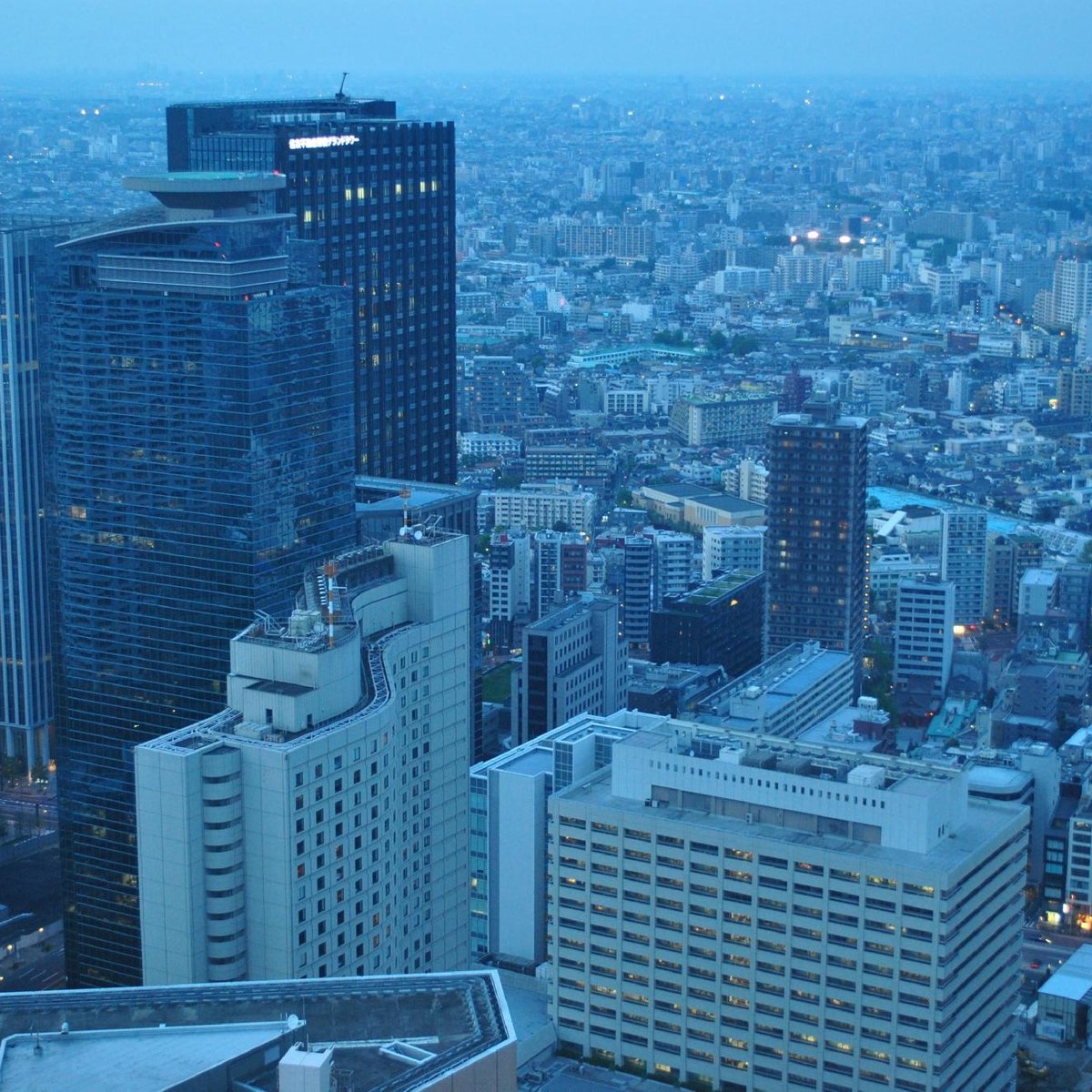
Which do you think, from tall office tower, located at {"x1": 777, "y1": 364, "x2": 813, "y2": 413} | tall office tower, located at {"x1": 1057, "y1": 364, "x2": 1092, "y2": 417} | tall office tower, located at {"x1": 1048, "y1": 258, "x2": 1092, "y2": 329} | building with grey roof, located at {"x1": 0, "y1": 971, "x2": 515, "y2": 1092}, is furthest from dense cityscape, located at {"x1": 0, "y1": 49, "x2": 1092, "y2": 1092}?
tall office tower, located at {"x1": 1048, "y1": 258, "x2": 1092, "y2": 329}

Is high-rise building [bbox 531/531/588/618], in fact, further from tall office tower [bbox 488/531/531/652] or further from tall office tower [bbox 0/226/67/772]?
tall office tower [bbox 0/226/67/772]

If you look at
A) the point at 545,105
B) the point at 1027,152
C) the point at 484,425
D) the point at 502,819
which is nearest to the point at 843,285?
the point at 484,425

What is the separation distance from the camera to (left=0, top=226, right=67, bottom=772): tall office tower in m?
27.1

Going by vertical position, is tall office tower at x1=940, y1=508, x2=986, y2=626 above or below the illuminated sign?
below

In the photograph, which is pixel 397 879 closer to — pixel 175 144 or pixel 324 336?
pixel 324 336

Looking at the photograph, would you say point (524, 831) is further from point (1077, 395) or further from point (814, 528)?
point (1077, 395)

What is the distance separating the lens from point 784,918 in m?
15.1

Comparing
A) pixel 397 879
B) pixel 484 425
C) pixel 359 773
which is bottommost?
pixel 484 425

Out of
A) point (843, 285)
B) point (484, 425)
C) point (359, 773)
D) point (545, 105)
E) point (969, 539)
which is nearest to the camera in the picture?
point (359, 773)

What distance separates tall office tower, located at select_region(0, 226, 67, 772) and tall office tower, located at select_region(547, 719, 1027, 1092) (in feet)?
44.9

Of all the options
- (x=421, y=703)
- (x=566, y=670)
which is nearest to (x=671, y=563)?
(x=566, y=670)

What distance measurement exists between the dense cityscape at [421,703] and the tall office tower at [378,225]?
0.07 meters

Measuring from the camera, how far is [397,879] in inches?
591

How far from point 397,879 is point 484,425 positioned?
44.2 meters
